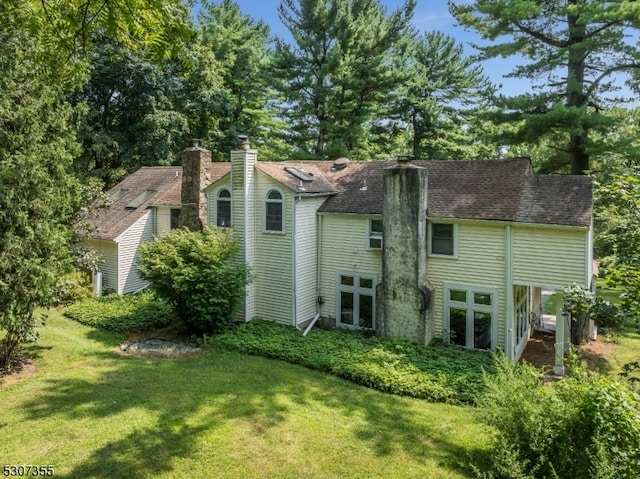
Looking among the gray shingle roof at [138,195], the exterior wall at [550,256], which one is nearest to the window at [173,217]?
the gray shingle roof at [138,195]

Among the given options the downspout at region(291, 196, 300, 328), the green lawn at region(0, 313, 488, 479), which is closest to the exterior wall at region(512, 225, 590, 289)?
the green lawn at region(0, 313, 488, 479)

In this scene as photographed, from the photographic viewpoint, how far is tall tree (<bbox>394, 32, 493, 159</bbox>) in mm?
28125

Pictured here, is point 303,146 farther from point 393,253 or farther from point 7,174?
point 7,174

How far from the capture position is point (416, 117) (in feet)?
95.9

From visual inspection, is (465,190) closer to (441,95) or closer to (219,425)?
(219,425)

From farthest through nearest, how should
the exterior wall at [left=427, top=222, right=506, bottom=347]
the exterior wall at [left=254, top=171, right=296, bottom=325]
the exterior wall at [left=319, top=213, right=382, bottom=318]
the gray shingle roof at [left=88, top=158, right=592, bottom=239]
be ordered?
the exterior wall at [left=319, top=213, right=382, bottom=318], the exterior wall at [left=254, top=171, right=296, bottom=325], the exterior wall at [left=427, top=222, right=506, bottom=347], the gray shingle roof at [left=88, top=158, right=592, bottom=239]

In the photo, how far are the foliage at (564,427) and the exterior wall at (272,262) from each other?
9221mm

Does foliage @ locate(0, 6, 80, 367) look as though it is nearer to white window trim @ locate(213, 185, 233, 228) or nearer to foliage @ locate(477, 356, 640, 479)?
white window trim @ locate(213, 185, 233, 228)

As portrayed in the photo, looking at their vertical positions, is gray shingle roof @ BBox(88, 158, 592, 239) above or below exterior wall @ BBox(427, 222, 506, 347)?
above

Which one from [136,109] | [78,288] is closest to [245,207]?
[78,288]

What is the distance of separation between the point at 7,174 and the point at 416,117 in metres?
24.6

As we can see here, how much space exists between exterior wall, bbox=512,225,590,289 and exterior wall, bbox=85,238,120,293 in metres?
15.5

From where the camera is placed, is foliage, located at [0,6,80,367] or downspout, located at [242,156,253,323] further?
downspout, located at [242,156,253,323]

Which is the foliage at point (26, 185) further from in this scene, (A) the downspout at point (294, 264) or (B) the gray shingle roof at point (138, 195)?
(B) the gray shingle roof at point (138, 195)
